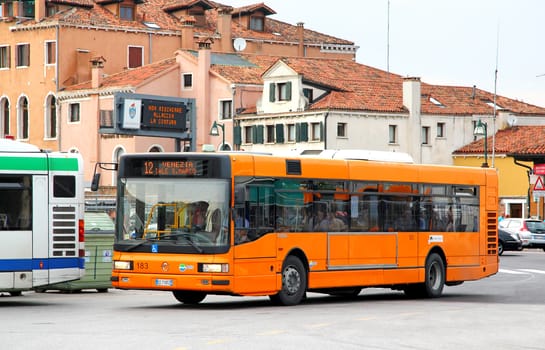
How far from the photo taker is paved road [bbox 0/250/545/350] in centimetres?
1601

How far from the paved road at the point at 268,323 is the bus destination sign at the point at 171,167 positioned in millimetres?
2152

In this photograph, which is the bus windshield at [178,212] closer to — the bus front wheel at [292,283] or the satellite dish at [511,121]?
the bus front wheel at [292,283]

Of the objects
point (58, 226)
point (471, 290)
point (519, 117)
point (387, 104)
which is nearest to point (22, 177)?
point (58, 226)

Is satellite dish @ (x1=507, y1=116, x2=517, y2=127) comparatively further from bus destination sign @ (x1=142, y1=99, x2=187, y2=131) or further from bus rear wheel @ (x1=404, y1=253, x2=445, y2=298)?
bus rear wheel @ (x1=404, y1=253, x2=445, y2=298)

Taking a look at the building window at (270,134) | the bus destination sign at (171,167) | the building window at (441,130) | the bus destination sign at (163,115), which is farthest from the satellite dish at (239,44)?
the bus destination sign at (171,167)

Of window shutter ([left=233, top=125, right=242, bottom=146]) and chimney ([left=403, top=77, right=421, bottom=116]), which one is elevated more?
chimney ([left=403, top=77, right=421, bottom=116])

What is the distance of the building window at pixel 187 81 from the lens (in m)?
87.4

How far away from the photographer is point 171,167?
73.9ft

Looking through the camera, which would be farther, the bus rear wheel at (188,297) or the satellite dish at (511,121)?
the satellite dish at (511,121)

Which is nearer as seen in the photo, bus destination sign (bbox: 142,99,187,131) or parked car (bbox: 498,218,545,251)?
bus destination sign (bbox: 142,99,187,131)

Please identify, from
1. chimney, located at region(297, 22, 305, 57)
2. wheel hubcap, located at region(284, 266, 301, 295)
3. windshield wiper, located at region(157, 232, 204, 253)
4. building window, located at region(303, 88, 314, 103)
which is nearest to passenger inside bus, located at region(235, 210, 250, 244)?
windshield wiper, located at region(157, 232, 204, 253)

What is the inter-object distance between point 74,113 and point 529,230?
124 ft

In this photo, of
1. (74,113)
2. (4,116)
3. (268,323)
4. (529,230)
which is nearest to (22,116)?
(4,116)

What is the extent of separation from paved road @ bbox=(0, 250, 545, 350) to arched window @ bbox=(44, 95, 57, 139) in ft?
213
